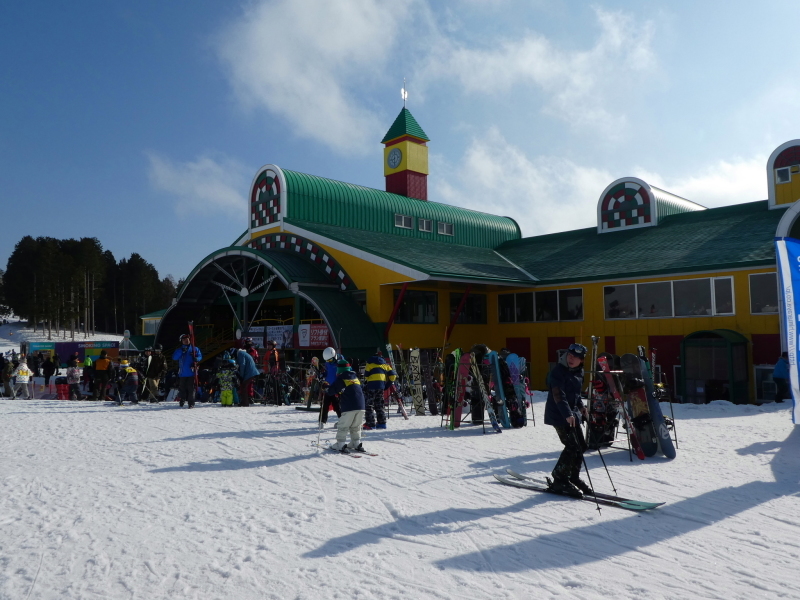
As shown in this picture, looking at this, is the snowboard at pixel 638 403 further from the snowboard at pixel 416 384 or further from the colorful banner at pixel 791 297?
the snowboard at pixel 416 384

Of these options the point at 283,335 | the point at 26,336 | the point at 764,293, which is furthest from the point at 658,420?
the point at 26,336

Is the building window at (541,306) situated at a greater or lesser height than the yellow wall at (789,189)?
lesser

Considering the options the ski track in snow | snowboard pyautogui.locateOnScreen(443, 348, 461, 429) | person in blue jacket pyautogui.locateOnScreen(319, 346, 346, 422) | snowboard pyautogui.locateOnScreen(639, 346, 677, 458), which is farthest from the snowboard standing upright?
person in blue jacket pyautogui.locateOnScreen(319, 346, 346, 422)

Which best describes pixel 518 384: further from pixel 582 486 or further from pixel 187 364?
pixel 187 364

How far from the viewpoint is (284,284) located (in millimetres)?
23625

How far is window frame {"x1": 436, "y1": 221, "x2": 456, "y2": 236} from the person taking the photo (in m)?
29.3

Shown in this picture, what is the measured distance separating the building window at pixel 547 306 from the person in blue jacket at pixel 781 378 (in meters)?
7.79

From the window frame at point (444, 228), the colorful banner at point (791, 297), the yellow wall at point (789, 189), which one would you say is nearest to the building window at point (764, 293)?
the yellow wall at point (789, 189)

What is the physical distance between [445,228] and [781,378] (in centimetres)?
1720

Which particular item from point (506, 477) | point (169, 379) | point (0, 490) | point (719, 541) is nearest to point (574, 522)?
point (719, 541)

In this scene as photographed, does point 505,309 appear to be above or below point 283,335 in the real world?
above

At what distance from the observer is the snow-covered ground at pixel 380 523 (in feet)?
14.1

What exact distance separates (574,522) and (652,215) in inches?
838

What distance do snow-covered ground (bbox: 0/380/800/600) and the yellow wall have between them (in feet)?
46.8
